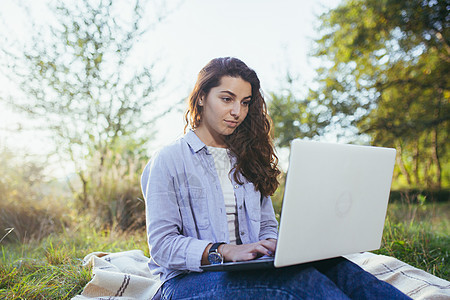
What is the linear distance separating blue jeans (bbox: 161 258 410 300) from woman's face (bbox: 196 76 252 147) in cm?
69

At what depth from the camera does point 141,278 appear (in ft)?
6.13

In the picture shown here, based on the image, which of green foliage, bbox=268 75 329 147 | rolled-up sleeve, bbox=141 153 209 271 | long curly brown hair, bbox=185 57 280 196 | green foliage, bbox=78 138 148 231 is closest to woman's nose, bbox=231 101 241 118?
long curly brown hair, bbox=185 57 280 196

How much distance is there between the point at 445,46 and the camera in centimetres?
752

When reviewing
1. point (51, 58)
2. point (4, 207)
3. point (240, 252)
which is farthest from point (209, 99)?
point (51, 58)

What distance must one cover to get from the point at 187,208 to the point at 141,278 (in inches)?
22.8

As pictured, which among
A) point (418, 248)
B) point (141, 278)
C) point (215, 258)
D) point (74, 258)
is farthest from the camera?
point (418, 248)

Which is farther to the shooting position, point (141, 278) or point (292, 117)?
point (292, 117)

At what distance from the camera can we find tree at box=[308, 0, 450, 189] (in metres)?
7.54

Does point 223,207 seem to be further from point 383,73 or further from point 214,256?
point 383,73

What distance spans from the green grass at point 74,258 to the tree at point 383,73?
4413mm

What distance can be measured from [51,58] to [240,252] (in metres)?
4.86

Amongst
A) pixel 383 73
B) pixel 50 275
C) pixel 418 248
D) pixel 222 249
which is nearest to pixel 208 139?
pixel 222 249

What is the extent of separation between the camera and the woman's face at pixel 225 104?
1.73 meters

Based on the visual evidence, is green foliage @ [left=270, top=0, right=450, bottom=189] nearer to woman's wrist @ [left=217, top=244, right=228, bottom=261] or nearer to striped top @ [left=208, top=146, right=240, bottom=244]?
striped top @ [left=208, top=146, right=240, bottom=244]
